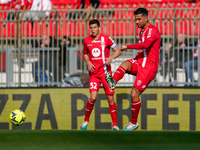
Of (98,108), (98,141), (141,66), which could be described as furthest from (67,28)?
(98,141)

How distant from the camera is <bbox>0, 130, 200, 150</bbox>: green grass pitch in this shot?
18.1 feet

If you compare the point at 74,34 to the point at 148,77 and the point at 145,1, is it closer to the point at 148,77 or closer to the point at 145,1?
the point at 148,77

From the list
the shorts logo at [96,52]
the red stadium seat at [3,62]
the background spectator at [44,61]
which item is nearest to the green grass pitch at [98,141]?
the shorts logo at [96,52]

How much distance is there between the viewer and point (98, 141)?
6102 mm

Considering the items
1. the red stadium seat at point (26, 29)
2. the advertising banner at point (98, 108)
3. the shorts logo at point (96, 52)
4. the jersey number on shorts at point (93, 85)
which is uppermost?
the red stadium seat at point (26, 29)

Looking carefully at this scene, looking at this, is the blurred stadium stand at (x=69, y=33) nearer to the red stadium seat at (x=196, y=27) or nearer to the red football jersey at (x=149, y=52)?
the red stadium seat at (x=196, y=27)

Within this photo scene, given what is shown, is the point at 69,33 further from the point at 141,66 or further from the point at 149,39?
the point at 149,39

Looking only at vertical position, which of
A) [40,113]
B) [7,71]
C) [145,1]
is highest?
[145,1]

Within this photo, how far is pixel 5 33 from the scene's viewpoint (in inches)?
444

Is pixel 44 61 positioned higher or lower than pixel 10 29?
lower

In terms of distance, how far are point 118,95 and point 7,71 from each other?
2690 mm

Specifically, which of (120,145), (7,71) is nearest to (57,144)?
(120,145)

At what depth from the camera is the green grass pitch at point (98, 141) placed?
553cm

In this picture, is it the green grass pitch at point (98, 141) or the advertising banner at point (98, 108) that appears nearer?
the green grass pitch at point (98, 141)
